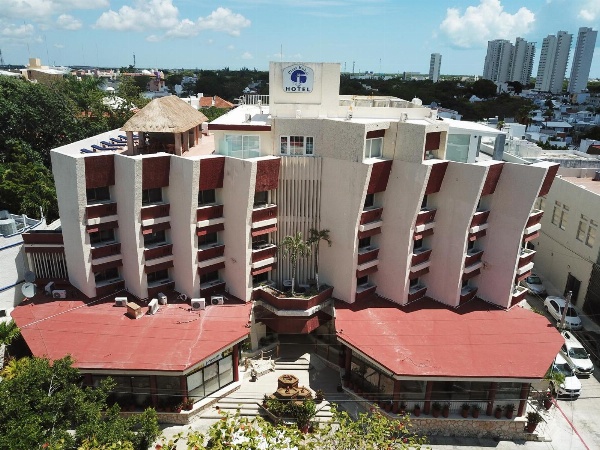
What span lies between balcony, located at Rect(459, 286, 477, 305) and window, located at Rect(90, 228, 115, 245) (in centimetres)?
2731

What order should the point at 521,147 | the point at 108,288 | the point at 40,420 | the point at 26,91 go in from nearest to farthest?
the point at 40,420 < the point at 108,288 < the point at 521,147 < the point at 26,91

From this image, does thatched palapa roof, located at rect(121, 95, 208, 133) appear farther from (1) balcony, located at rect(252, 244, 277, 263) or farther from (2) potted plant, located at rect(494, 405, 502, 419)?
(2) potted plant, located at rect(494, 405, 502, 419)

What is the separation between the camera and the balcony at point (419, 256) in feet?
111

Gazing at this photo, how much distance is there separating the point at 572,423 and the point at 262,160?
27.9 metres

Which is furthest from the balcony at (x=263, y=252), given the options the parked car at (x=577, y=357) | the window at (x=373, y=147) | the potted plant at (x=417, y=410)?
the parked car at (x=577, y=357)

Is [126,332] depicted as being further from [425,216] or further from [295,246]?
[425,216]

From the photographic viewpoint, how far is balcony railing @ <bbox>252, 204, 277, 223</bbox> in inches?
1284

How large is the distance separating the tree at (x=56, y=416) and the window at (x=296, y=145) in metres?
19.1

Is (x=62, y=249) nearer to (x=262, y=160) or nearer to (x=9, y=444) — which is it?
(x=262, y=160)

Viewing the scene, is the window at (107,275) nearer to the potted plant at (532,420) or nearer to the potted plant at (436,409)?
the potted plant at (436,409)

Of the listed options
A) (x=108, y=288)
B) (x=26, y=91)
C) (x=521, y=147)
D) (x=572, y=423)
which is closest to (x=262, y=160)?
(x=108, y=288)

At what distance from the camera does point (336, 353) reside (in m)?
34.7

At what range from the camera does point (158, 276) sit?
114 feet

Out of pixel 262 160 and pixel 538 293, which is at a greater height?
pixel 262 160
